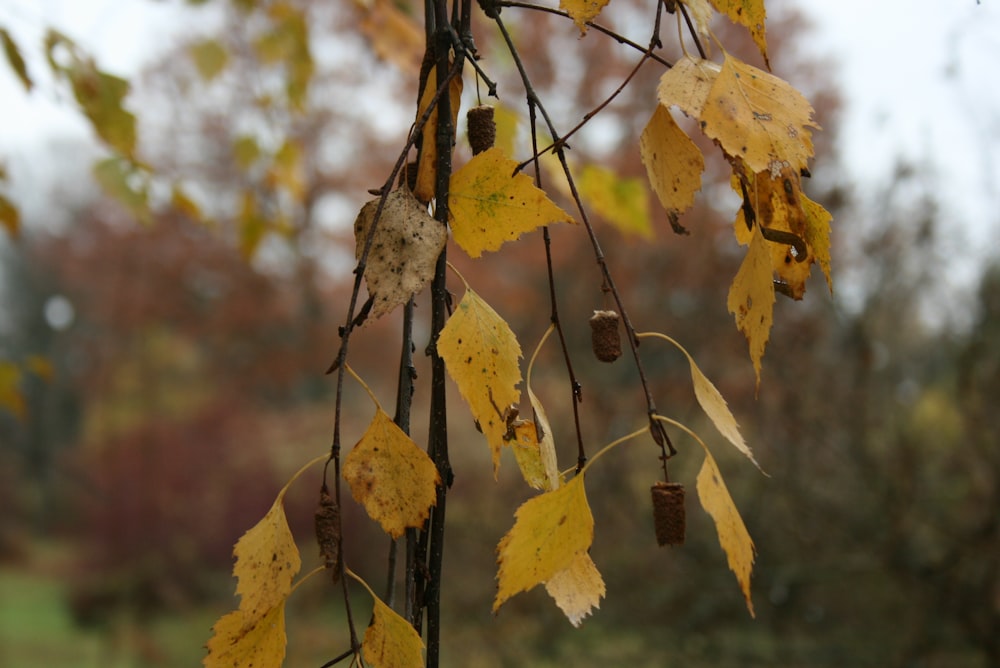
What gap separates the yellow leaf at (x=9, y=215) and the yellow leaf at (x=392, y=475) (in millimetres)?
1111

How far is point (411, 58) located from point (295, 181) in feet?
1.61

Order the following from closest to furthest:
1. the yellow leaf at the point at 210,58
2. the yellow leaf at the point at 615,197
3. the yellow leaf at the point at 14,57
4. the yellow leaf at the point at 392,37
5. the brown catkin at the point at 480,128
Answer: the brown catkin at the point at 480,128, the yellow leaf at the point at 14,57, the yellow leaf at the point at 615,197, the yellow leaf at the point at 392,37, the yellow leaf at the point at 210,58

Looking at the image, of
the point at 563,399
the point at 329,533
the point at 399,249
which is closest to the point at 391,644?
the point at 329,533

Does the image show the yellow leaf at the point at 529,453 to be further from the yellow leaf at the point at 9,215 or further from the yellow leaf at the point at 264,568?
the yellow leaf at the point at 9,215

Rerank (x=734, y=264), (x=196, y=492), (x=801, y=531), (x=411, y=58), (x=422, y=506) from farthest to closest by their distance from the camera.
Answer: (x=196, y=492) → (x=734, y=264) → (x=801, y=531) → (x=411, y=58) → (x=422, y=506)

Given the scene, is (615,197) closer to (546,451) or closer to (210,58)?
(546,451)

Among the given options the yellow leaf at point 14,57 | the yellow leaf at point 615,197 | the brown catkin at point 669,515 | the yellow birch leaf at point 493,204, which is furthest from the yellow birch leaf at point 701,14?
the yellow leaf at point 14,57

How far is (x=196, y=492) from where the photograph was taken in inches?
238

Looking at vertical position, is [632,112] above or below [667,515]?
above

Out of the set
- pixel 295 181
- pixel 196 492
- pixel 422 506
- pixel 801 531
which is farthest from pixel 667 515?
pixel 196 492

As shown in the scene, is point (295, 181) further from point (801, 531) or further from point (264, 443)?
point (264, 443)

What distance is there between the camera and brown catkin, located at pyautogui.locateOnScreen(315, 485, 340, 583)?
1.12ft

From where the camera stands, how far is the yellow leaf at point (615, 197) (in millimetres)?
1126

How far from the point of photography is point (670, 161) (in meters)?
0.41
